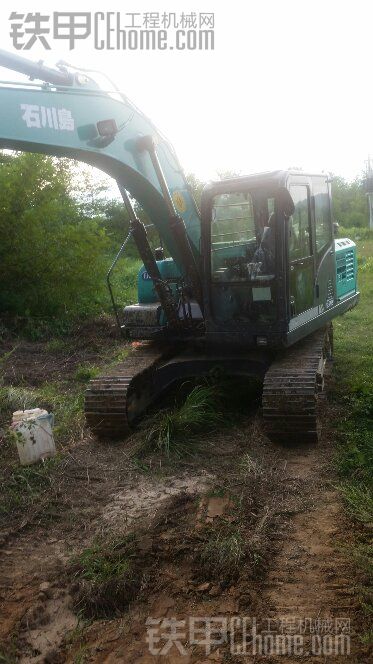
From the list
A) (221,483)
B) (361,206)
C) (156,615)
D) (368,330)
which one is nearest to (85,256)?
(368,330)

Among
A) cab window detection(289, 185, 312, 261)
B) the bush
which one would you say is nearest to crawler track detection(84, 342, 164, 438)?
cab window detection(289, 185, 312, 261)

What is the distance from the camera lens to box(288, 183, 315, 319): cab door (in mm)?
6055

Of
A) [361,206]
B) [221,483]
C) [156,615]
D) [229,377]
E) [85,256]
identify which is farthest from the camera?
[361,206]

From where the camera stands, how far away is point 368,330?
1049 cm

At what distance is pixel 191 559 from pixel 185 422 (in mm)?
2154

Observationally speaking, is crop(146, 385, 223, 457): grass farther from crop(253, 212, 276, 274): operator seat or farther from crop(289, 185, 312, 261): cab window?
crop(289, 185, 312, 261): cab window

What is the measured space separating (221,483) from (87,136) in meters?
2.73

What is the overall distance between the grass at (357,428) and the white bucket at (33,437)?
2.22 metres

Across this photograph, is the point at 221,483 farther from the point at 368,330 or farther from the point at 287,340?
the point at 368,330

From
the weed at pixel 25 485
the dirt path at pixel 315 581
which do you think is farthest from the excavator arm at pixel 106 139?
the dirt path at pixel 315 581

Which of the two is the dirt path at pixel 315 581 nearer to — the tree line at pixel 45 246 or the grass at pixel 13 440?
the grass at pixel 13 440

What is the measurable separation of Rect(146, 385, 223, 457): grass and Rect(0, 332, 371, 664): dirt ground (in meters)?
0.16

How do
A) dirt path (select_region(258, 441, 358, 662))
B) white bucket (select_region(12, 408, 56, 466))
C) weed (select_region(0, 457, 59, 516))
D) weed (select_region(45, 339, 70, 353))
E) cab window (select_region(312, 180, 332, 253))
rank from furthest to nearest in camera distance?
1. weed (select_region(45, 339, 70, 353))
2. cab window (select_region(312, 180, 332, 253))
3. white bucket (select_region(12, 408, 56, 466))
4. weed (select_region(0, 457, 59, 516))
5. dirt path (select_region(258, 441, 358, 662))

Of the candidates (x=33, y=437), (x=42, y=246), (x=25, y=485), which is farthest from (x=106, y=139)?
(x=42, y=246)
